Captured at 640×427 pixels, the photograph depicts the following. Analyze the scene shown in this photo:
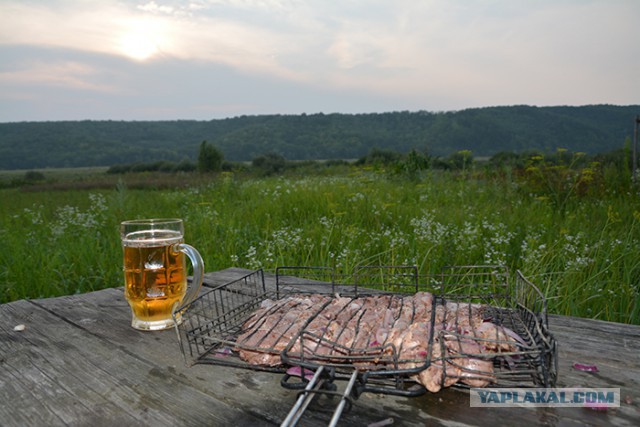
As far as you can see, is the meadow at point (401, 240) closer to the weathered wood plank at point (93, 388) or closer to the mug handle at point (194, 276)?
the mug handle at point (194, 276)

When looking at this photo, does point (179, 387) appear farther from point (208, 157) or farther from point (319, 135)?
point (319, 135)

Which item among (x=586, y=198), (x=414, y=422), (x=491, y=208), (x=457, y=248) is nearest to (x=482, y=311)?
(x=414, y=422)

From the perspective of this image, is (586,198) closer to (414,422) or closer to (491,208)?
(491,208)

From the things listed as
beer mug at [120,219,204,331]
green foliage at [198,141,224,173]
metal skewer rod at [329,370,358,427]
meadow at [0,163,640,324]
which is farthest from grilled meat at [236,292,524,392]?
green foliage at [198,141,224,173]

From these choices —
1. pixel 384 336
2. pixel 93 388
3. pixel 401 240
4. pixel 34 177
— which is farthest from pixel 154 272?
pixel 34 177

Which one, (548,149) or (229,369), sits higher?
(548,149)

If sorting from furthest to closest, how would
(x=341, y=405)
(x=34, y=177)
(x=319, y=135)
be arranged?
(x=319, y=135) → (x=34, y=177) → (x=341, y=405)

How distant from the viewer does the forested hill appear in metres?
33.3

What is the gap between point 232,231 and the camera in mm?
5133

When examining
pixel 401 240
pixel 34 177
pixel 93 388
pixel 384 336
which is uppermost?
pixel 384 336

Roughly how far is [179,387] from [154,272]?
1.89ft

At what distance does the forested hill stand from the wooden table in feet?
99.0

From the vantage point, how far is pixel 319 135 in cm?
4888

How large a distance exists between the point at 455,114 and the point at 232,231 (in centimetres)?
3740
